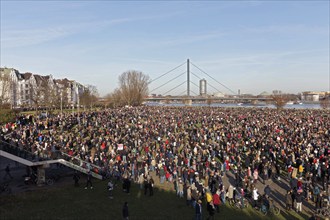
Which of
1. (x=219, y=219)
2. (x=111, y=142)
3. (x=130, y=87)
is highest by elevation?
(x=130, y=87)

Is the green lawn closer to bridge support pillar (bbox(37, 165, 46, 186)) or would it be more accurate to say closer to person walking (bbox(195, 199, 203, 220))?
person walking (bbox(195, 199, 203, 220))

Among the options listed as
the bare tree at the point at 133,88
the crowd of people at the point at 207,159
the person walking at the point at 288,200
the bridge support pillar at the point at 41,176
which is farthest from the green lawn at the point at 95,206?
the bare tree at the point at 133,88

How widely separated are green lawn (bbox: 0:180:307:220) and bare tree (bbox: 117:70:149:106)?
74116 mm

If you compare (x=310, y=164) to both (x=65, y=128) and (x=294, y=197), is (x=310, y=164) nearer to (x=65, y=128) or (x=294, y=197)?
(x=294, y=197)

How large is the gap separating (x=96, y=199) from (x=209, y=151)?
9862 millimetres

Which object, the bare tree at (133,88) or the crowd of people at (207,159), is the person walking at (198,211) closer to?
the crowd of people at (207,159)

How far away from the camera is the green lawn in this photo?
12.2 metres

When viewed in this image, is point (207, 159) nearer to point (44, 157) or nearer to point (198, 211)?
point (198, 211)

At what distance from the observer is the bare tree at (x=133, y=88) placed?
9107cm

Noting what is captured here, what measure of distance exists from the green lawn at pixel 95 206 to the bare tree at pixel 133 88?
7412 centimetres

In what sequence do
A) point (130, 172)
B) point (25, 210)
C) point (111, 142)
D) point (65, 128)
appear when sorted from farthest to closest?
point (65, 128) < point (111, 142) < point (130, 172) < point (25, 210)

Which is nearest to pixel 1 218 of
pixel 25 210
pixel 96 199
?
pixel 25 210

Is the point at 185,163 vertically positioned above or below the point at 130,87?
below

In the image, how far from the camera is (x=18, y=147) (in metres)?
16.4
